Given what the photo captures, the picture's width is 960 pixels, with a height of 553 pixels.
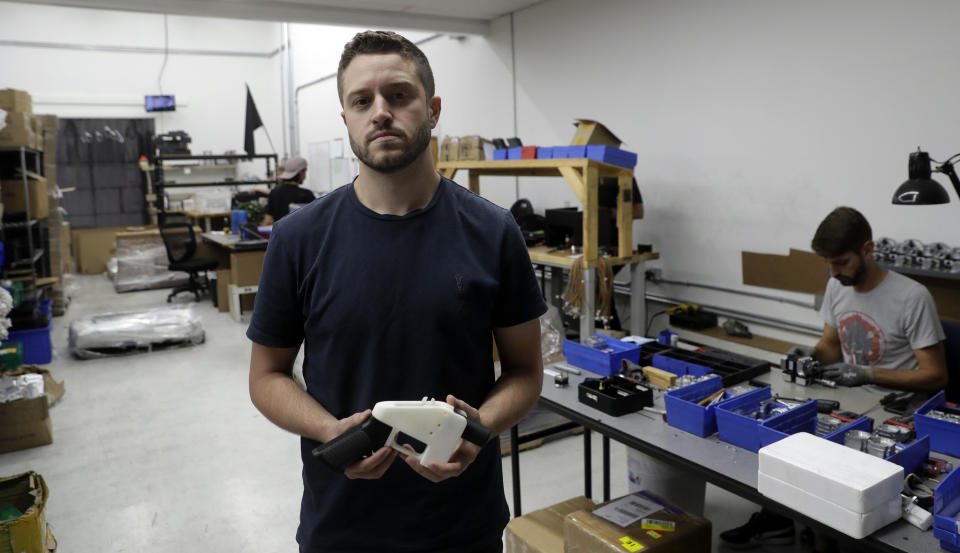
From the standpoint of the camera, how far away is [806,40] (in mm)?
3541

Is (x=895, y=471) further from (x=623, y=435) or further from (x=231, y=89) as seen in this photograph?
(x=231, y=89)

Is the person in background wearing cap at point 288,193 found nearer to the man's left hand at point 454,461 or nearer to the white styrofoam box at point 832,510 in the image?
the white styrofoam box at point 832,510

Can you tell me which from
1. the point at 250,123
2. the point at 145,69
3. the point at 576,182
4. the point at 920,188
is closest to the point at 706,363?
the point at 920,188

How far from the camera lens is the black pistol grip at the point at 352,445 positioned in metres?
0.96

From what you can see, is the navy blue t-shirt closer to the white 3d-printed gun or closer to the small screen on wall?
the white 3d-printed gun

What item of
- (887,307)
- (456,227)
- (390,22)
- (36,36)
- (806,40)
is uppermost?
(36,36)

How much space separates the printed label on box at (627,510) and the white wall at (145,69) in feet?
31.7

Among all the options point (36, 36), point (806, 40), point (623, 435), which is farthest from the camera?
point (36, 36)

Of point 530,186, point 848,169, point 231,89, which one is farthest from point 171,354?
point 231,89

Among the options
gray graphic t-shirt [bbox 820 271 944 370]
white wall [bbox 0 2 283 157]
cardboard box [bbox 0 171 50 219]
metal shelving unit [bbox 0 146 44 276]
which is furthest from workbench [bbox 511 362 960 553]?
white wall [bbox 0 2 283 157]

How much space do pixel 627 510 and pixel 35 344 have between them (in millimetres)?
4631

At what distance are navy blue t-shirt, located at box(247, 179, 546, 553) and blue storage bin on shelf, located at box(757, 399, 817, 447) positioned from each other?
2.67ft

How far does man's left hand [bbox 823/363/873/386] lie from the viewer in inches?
83.2

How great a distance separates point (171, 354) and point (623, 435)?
444 cm
